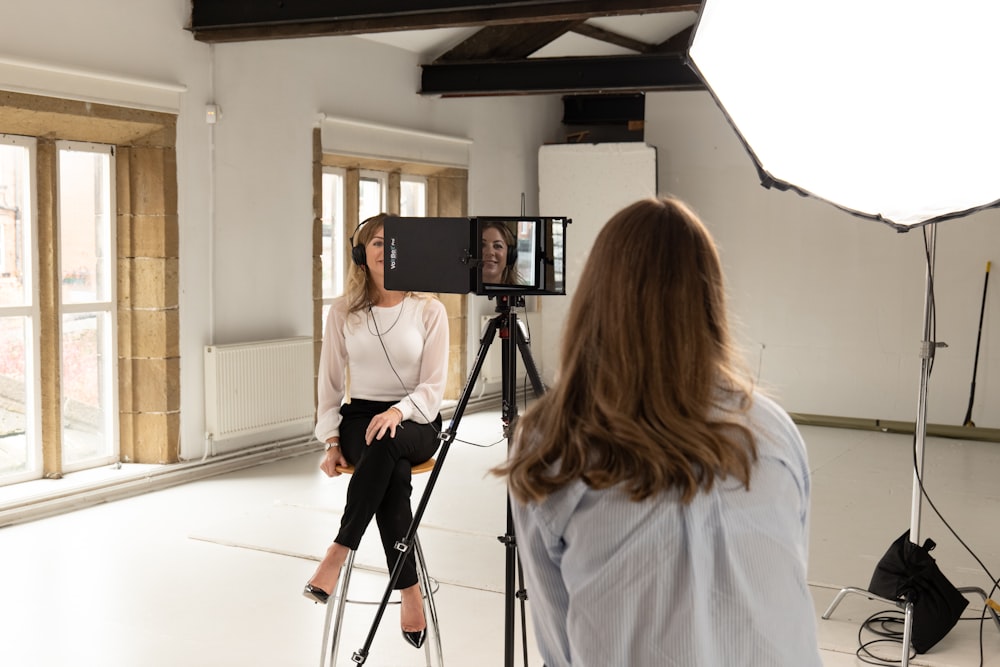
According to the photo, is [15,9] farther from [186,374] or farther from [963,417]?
[963,417]

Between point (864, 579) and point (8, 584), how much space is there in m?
3.13

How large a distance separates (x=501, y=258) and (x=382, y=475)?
0.76 m

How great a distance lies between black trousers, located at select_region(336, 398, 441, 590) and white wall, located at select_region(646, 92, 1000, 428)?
4706mm

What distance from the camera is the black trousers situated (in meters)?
2.86

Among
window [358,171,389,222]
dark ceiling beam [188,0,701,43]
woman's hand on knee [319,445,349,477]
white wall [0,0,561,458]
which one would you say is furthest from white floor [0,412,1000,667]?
dark ceiling beam [188,0,701,43]

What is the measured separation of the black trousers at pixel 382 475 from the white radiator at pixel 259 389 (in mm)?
2564

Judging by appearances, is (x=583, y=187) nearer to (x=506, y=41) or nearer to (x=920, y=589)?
(x=506, y=41)

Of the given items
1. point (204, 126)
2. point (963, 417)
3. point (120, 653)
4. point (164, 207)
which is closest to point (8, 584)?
point (120, 653)

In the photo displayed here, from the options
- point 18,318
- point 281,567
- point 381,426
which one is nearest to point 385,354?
point 381,426

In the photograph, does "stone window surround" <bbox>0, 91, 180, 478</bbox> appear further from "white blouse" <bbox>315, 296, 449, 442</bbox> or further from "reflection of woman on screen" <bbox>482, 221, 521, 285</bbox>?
"reflection of woman on screen" <bbox>482, 221, 521, 285</bbox>

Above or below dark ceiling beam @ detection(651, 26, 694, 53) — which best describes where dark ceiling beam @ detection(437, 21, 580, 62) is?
below

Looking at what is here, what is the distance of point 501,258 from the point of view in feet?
8.27

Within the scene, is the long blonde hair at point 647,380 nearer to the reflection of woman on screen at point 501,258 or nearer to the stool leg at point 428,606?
the reflection of woman on screen at point 501,258

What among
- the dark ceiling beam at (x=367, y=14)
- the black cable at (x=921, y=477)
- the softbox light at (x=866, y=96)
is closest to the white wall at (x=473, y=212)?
the dark ceiling beam at (x=367, y=14)
